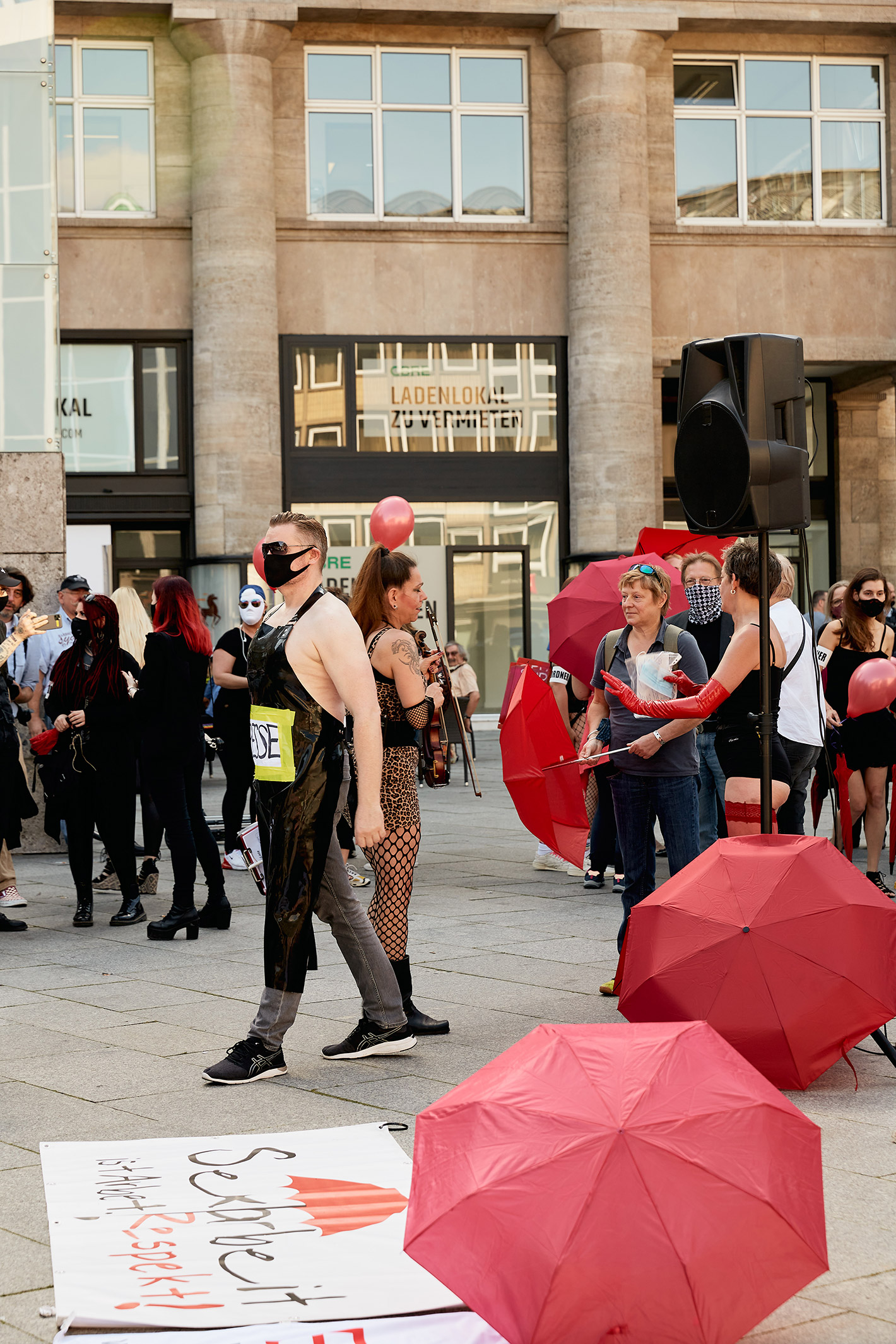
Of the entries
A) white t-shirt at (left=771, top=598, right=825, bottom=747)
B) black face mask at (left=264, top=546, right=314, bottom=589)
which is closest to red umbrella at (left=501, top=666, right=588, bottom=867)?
white t-shirt at (left=771, top=598, right=825, bottom=747)

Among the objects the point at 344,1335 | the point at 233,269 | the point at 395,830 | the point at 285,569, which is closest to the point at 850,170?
the point at 233,269

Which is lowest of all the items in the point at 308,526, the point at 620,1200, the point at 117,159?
the point at 620,1200

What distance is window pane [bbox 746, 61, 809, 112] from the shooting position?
23266mm

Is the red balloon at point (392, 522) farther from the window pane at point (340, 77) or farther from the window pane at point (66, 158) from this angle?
the window pane at point (340, 77)

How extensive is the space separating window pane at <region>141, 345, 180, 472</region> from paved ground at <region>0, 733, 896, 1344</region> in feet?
43.5

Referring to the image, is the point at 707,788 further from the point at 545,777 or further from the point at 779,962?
the point at 779,962

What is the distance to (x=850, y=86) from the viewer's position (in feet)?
76.7

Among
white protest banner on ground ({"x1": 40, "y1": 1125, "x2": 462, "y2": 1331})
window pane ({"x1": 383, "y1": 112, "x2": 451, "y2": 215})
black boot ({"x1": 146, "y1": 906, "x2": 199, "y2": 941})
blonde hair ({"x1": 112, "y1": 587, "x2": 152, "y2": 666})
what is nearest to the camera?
white protest banner on ground ({"x1": 40, "y1": 1125, "x2": 462, "y2": 1331})

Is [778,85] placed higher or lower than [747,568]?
higher

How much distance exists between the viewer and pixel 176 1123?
4691mm

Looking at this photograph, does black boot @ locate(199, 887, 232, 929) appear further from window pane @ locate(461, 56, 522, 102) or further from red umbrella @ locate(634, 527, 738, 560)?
window pane @ locate(461, 56, 522, 102)

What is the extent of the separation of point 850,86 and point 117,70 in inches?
417

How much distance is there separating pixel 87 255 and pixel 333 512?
4827 millimetres

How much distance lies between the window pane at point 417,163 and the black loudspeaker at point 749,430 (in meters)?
17.4
